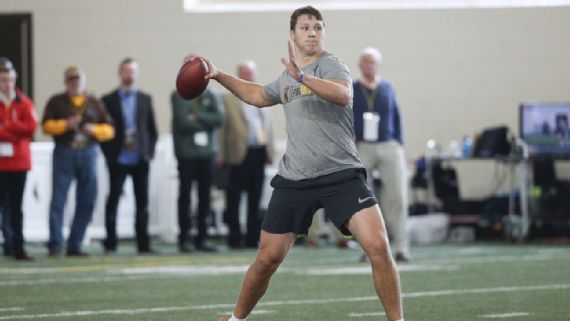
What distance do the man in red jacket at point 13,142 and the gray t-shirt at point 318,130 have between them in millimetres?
6426

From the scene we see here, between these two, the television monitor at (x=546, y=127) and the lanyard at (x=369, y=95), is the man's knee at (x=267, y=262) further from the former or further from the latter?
the television monitor at (x=546, y=127)

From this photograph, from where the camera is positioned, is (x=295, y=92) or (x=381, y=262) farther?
(x=295, y=92)

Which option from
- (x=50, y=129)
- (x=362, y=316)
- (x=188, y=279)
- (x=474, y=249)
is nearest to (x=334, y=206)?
(x=362, y=316)

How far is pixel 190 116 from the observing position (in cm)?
1235

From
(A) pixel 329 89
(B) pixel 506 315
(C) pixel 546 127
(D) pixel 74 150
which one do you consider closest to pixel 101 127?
(D) pixel 74 150

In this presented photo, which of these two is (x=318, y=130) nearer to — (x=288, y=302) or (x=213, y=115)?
(x=288, y=302)

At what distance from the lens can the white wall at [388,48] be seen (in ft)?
54.9

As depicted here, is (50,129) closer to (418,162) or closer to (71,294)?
(71,294)

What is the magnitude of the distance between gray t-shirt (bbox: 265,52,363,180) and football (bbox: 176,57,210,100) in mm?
416

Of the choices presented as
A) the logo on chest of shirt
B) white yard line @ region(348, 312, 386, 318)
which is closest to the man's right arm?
the logo on chest of shirt

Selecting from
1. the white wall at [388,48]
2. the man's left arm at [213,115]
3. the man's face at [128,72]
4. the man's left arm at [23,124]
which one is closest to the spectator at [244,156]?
the man's left arm at [213,115]

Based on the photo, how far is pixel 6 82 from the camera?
11305mm

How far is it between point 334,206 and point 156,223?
1059cm

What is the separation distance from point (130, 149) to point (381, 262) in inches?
293
